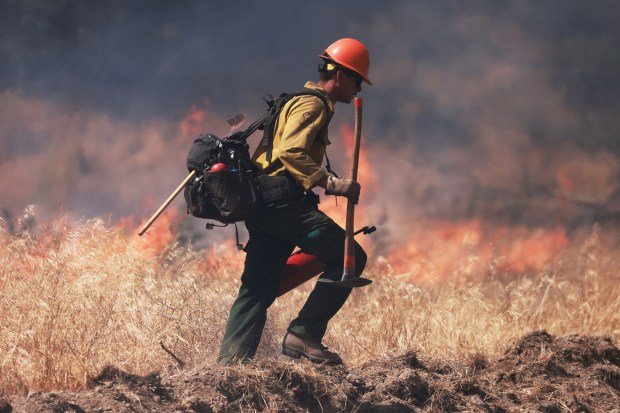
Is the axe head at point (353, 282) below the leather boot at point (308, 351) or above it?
above

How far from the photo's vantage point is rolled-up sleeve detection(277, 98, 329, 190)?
4867mm

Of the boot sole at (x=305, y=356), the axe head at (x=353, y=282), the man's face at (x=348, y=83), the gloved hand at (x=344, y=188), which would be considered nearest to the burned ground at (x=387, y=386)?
the boot sole at (x=305, y=356)

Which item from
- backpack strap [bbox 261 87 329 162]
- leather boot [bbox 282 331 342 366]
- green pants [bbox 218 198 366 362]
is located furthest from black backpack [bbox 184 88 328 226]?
leather boot [bbox 282 331 342 366]

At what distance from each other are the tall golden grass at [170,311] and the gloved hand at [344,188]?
1.22m

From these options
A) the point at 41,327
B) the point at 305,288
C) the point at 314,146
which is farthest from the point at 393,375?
the point at 305,288

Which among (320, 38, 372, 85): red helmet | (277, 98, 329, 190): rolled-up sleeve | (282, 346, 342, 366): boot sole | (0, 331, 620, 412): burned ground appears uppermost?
(320, 38, 372, 85): red helmet

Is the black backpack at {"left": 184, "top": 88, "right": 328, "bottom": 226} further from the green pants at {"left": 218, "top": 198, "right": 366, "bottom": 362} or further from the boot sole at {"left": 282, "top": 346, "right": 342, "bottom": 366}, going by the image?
the boot sole at {"left": 282, "top": 346, "right": 342, "bottom": 366}

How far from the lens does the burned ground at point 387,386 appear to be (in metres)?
4.34

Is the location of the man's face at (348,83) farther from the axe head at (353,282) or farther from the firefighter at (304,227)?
the axe head at (353,282)

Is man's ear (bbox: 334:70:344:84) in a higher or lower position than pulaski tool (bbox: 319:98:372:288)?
higher

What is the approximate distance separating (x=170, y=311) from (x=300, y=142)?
1777 millimetres

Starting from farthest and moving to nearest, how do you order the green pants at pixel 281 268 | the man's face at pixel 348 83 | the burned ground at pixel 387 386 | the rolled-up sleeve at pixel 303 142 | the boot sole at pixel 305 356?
the man's face at pixel 348 83, the boot sole at pixel 305 356, the green pants at pixel 281 268, the rolled-up sleeve at pixel 303 142, the burned ground at pixel 387 386

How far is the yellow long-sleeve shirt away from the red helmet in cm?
21

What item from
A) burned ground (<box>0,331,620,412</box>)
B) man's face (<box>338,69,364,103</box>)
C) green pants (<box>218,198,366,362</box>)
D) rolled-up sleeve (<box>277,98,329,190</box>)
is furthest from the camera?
man's face (<box>338,69,364,103</box>)
